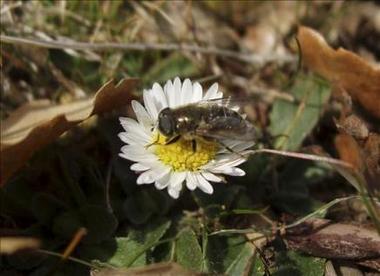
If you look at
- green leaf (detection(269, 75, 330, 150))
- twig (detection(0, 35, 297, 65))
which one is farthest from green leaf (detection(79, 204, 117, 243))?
green leaf (detection(269, 75, 330, 150))

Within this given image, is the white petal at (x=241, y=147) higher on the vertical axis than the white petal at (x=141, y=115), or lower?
lower

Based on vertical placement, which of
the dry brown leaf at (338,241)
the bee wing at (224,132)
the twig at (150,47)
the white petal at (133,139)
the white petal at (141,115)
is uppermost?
the twig at (150,47)

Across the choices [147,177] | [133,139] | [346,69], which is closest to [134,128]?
[133,139]

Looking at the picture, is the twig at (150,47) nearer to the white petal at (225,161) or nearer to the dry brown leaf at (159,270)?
the white petal at (225,161)

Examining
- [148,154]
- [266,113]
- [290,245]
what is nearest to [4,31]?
[148,154]

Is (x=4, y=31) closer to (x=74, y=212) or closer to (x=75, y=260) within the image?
(x=74, y=212)

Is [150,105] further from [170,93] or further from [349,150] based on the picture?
[349,150]

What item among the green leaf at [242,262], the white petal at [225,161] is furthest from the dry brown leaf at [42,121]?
the green leaf at [242,262]
